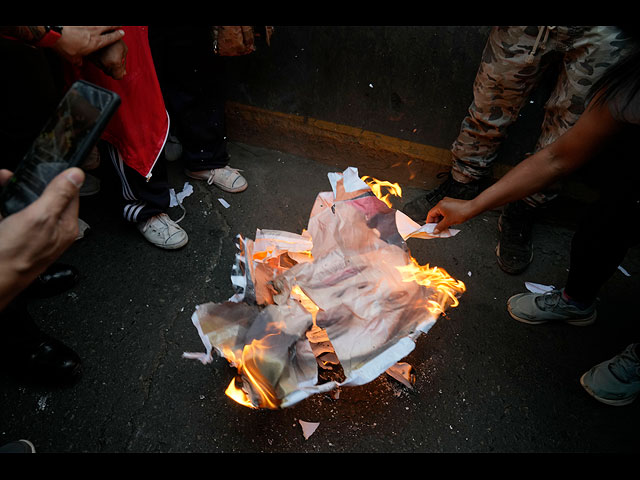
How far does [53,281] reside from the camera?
2014 mm

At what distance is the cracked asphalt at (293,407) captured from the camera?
64.7 inches

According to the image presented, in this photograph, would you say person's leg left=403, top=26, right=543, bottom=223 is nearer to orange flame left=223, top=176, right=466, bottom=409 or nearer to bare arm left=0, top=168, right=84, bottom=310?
orange flame left=223, top=176, right=466, bottom=409

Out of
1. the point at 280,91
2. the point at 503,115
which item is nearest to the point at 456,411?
the point at 503,115

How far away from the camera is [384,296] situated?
170cm

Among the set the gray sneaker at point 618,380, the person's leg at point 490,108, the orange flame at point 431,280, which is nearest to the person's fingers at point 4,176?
the orange flame at point 431,280

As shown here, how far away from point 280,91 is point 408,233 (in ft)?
5.61

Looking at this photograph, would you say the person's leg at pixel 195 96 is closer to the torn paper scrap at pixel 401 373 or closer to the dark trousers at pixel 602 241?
the torn paper scrap at pixel 401 373

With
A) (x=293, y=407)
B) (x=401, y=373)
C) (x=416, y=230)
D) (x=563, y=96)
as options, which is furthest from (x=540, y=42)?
(x=293, y=407)

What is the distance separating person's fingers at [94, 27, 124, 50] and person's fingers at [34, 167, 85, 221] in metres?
0.78

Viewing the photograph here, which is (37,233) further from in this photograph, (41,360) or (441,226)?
(441,226)

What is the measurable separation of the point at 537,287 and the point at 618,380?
0.67 m

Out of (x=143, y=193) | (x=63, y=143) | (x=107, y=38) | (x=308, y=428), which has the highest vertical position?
(x=107, y=38)
